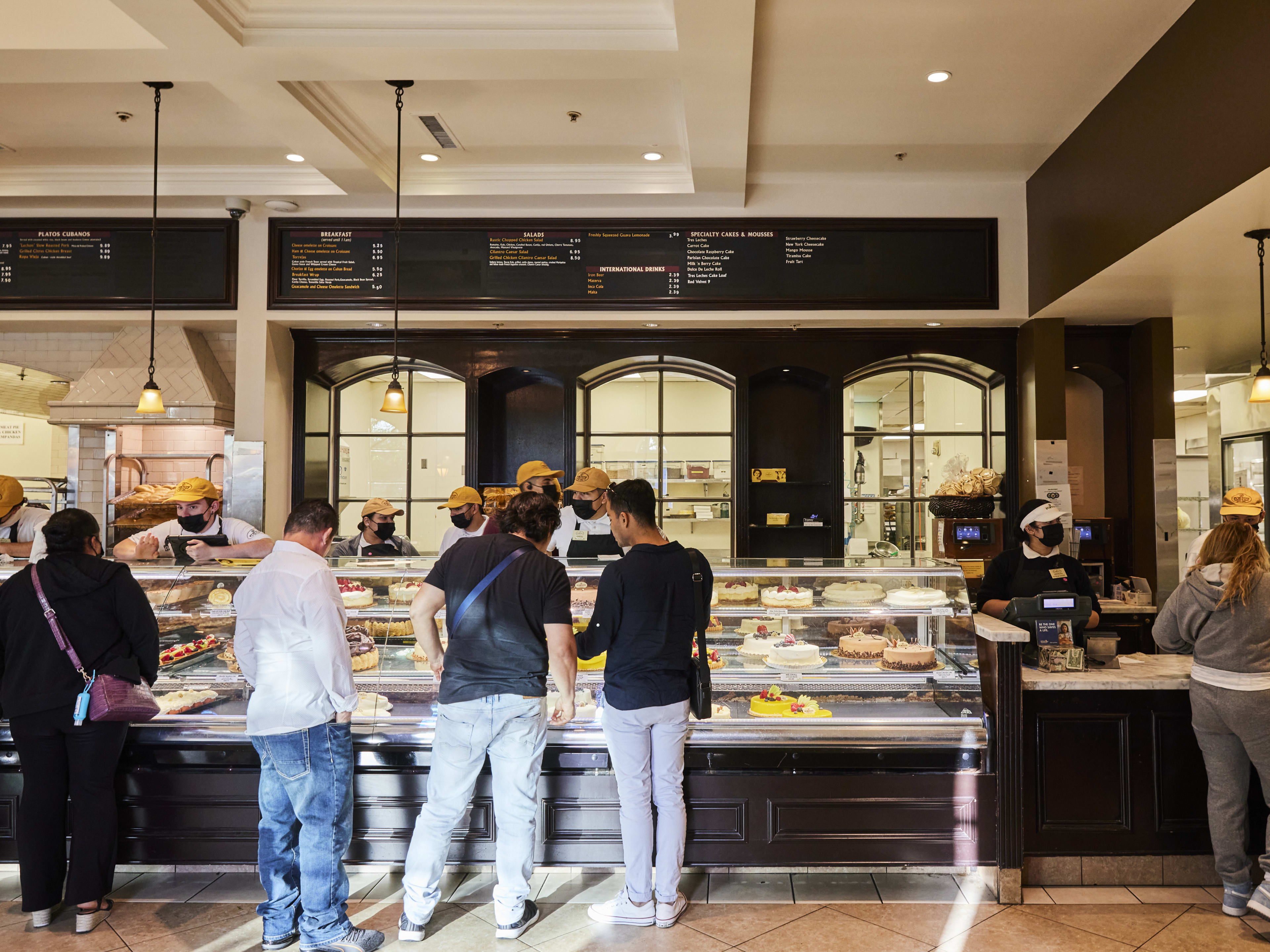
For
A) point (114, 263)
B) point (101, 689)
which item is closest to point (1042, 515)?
point (101, 689)

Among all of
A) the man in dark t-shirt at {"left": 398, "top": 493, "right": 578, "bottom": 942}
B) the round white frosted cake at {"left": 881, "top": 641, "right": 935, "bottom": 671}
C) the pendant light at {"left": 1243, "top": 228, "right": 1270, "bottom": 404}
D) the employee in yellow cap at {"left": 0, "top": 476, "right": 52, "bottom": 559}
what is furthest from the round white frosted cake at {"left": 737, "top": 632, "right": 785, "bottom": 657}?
the employee in yellow cap at {"left": 0, "top": 476, "right": 52, "bottom": 559}

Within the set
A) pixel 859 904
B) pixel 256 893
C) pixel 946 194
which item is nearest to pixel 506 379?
pixel 946 194

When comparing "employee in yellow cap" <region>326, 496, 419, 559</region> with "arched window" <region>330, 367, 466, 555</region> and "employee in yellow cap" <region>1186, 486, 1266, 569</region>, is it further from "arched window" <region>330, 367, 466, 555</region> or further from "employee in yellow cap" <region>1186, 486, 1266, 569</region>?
"employee in yellow cap" <region>1186, 486, 1266, 569</region>

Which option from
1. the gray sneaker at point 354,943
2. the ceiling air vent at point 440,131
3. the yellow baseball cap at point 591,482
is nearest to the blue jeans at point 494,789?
the gray sneaker at point 354,943

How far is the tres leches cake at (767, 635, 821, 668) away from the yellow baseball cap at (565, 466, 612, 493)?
1121mm

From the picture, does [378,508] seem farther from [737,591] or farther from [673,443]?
[673,443]

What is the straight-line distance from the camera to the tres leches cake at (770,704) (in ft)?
11.2

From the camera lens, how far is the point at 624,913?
315 centimetres

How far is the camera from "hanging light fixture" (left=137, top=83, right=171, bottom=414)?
4188 mm

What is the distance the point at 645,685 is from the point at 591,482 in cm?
130

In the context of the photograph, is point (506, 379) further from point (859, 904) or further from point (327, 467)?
point (859, 904)

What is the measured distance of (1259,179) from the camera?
10.2 ft

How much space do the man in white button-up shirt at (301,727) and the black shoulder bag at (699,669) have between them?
1214 millimetres

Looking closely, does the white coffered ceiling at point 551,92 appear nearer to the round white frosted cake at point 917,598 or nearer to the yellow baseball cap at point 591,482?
the yellow baseball cap at point 591,482
